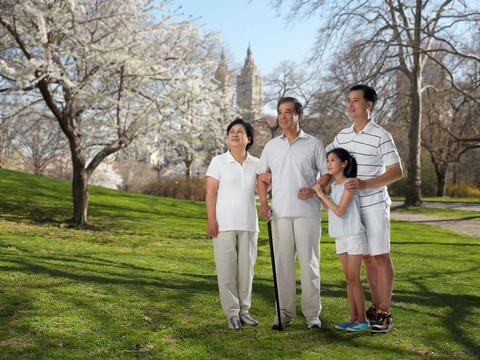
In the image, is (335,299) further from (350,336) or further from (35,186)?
(35,186)

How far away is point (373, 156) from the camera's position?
3914 mm

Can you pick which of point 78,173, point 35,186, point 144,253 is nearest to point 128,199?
point 35,186

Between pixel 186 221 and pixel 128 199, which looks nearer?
pixel 186 221

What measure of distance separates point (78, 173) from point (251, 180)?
844 cm

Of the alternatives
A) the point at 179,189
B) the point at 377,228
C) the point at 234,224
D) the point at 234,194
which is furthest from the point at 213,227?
the point at 179,189

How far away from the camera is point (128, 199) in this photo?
18.5 m

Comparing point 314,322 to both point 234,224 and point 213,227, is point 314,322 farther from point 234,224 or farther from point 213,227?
point 213,227

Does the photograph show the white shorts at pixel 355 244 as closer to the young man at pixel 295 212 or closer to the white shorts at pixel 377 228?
the white shorts at pixel 377 228

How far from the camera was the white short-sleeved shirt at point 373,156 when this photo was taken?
3857mm

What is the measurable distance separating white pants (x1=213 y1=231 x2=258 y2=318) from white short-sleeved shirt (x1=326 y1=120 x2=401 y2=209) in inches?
43.7

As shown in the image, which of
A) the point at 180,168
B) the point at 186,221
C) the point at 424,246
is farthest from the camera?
the point at 180,168

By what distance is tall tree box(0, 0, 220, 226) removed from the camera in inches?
377

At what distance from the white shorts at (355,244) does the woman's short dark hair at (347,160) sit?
0.53 metres

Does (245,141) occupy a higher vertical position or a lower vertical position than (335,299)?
higher
